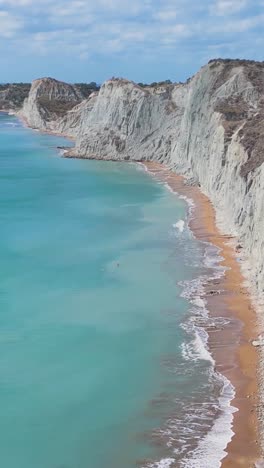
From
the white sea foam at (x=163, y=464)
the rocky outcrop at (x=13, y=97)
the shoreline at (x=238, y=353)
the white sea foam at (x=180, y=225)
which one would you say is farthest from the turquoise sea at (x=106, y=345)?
the rocky outcrop at (x=13, y=97)

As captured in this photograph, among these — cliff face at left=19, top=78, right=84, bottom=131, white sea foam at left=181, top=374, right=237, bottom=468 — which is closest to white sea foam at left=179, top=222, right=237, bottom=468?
white sea foam at left=181, top=374, right=237, bottom=468

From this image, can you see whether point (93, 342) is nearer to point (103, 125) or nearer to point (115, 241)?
point (115, 241)

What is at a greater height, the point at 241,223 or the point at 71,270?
the point at 241,223

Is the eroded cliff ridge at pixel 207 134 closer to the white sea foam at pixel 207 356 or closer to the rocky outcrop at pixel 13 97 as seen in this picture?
the white sea foam at pixel 207 356

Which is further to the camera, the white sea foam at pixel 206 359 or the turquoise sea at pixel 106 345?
the turquoise sea at pixel 106 345

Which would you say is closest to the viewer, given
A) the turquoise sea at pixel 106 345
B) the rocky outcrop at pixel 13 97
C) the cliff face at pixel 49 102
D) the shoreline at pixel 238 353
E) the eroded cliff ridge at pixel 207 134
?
the shoreline at pixel 238 353

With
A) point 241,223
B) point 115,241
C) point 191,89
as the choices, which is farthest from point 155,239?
point 191,89
